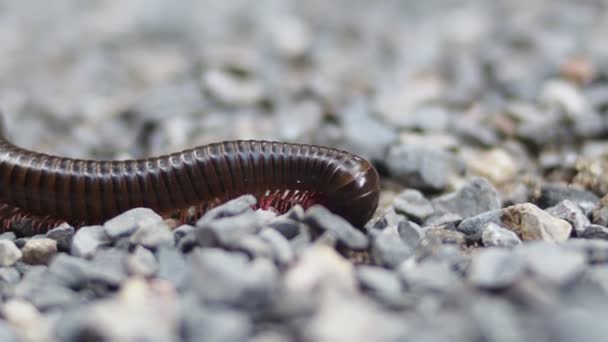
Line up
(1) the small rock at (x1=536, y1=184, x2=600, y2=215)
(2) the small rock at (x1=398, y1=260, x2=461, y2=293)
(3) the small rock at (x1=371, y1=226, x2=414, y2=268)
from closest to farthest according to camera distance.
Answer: (2) the small rock at (x1=398, y1=260, x2=461, y2=293) → (3) the small rock at (x1=371, y1=226, x2=414, y2=268) → (1) the small rock at (x1=536, y1=184, x2=600, y2=215)

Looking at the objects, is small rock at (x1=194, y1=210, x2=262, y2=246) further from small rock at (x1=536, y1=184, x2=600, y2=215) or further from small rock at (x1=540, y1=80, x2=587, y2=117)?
small rock at (x1=540, y1=80, x2=587, y2=117)

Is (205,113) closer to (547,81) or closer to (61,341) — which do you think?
(547,81)

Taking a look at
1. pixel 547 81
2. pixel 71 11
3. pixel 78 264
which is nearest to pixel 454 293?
pixel 78 264

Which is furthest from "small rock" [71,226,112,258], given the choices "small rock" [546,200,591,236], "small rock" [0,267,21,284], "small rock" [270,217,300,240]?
"small rock" [546,200,591,236]

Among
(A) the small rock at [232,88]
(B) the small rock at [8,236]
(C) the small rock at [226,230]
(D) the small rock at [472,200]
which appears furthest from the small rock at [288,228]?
(A) the small rock at [232,88]

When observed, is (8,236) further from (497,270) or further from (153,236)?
(497,270)

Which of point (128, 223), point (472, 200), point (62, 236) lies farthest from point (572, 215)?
point (62, 236)

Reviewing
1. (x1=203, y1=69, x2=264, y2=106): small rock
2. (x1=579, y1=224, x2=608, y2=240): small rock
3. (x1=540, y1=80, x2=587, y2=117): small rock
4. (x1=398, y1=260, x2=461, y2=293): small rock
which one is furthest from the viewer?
(x1=203, y1=69, x2=264, y2=106): small rock
